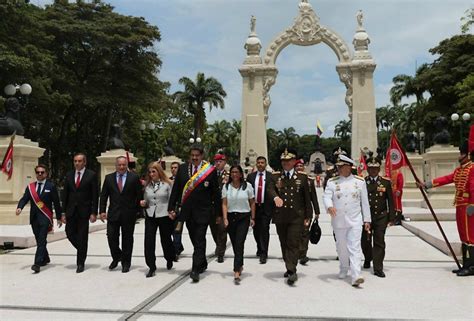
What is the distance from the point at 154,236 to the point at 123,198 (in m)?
Answer: 0.81

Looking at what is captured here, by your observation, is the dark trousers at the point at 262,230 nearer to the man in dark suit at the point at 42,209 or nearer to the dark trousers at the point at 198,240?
the dark trousers at the point at 198,240

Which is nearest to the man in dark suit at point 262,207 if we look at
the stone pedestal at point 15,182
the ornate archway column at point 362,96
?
the stone pedestal at point 15,182

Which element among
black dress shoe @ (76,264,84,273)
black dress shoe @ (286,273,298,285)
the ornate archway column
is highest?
the ornate archway column

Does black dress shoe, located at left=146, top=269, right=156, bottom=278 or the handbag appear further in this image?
the handbag

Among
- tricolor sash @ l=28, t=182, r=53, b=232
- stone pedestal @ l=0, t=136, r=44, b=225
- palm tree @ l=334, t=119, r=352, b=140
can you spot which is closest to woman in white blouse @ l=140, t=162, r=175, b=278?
tricolor sash @ l=28, t=182, r=53, b=232

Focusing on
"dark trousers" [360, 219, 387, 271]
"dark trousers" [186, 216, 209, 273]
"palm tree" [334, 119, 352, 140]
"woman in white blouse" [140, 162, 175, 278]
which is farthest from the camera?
"palm tree" [334, 119, 352, 140]

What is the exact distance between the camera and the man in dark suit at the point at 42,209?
761 centimetres

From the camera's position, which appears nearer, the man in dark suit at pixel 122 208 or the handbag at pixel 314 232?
the man in dark suit at pixel 122 208

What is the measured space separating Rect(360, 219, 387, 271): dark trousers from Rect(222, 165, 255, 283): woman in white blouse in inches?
74.1

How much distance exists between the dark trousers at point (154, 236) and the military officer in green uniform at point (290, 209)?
1.73 metres

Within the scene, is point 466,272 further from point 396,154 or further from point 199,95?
point 199,95

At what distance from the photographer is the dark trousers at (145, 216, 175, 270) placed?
23.0 feet

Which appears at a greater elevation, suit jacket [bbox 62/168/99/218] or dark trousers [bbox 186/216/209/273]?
suit jacket [bbox 62/168/99/218]

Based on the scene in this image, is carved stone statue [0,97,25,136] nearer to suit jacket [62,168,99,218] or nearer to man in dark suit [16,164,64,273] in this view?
man in dark suit [16,164,64,273]
